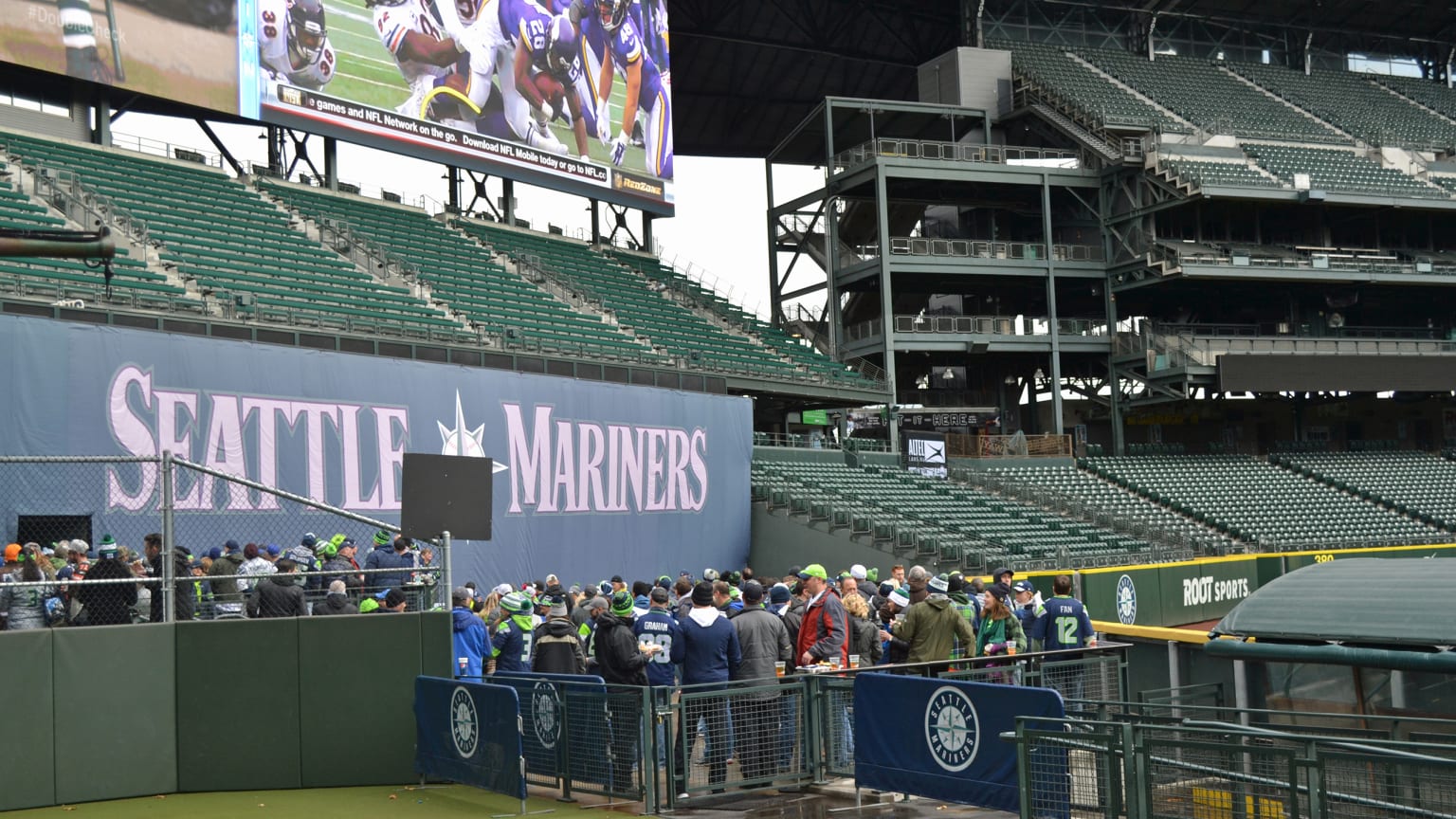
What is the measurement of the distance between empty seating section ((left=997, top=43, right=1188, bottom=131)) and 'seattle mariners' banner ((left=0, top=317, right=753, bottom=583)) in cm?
1898

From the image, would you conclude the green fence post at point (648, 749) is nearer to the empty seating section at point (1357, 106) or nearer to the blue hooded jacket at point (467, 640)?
the blue hooded jacket at point (467, 640)

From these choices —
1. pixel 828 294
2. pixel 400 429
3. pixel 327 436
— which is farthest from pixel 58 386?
pixel 828 294

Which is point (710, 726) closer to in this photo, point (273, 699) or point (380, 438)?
point (273, 699)

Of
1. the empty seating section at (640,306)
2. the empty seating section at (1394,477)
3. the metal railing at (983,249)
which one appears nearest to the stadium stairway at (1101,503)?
the empty seating section at (640,306)

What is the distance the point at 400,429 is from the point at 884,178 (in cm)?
2149

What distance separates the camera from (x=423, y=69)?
1243 inches

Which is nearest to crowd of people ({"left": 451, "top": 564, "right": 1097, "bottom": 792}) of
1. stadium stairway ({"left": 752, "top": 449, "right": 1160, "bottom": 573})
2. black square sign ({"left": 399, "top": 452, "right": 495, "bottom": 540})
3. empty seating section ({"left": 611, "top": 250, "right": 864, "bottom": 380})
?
black square sign ({"left": 399, "top": 452, "right": 495, "bottom": 540})

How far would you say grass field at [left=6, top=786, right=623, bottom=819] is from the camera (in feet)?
35.2

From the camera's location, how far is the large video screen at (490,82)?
29.3 m

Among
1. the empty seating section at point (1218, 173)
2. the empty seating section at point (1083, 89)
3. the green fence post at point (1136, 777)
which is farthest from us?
the empty seating section at point (1083, 89)

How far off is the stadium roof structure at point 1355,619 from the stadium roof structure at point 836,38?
1635 inches

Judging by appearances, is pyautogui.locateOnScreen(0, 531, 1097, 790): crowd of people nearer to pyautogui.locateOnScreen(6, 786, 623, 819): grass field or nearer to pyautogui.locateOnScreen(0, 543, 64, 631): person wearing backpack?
pyautogui.locateOnScreen(0, 543, 64, 631): person wearing backpack

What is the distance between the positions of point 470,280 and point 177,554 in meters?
18.1

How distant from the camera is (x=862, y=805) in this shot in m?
10.4
